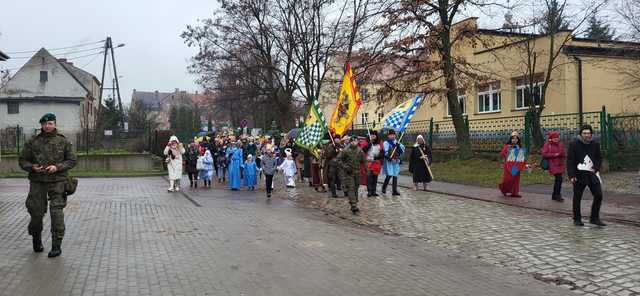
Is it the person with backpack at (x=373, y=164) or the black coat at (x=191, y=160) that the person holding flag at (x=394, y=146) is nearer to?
the person with backpack at (x=373, y=164)

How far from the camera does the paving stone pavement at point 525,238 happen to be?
252 inches

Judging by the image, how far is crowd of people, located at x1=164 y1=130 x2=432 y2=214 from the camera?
1278 centimetres

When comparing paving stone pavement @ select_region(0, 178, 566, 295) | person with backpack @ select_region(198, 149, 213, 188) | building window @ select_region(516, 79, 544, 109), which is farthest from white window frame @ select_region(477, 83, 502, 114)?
paving stone pavement @ select_region(0, 178, 566, 295)

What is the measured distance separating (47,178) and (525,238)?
7.08 metres

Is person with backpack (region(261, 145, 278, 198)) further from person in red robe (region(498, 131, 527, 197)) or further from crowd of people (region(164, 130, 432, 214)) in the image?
person in red robe (region(498, 131, 527, 197))

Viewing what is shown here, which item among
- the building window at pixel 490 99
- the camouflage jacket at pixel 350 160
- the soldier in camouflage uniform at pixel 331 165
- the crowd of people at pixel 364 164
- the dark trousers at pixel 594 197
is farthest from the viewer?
the building window at pixel 490 99

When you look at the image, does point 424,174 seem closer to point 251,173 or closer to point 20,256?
point 251,173

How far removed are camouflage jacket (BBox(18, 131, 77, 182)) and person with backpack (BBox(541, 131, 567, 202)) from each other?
10.5 meters

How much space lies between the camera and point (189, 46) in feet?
125

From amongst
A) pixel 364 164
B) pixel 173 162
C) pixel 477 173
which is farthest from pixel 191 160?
pixel 477 173

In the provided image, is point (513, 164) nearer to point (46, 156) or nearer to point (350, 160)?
point (350, 160)

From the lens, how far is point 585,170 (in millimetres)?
9750

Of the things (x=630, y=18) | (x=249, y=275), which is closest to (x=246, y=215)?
(x=249, y=275)

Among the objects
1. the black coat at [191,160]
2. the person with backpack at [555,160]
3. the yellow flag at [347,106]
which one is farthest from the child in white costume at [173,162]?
the person with backpack at [555,160]
